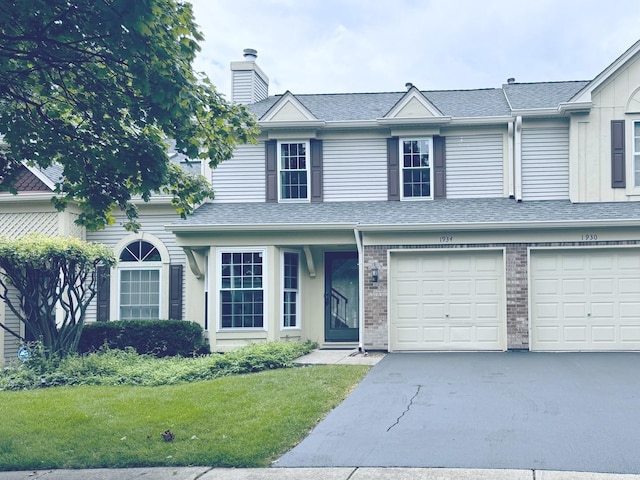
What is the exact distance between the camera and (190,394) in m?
10.2

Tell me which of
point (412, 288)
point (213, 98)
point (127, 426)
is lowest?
point (127, 426)

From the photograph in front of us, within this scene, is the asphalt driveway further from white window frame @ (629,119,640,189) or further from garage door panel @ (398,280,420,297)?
white window frame @ (629,119,640,189)

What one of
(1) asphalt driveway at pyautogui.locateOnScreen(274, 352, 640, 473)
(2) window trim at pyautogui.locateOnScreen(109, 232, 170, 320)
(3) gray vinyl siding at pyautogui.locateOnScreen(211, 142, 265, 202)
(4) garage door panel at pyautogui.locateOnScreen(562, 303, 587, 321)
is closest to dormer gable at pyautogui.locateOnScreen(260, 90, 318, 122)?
(3) gray vinyl siding at pyautogui.locateOnScreen(211, 142, 265, 202)

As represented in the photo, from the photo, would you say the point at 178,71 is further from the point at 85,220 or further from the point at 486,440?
the point at 486,440

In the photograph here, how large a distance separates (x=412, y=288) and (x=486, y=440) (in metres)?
7.17

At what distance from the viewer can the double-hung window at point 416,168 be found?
54.5 feet

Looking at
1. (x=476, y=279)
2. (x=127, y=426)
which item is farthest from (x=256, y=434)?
(x=476, y=279)

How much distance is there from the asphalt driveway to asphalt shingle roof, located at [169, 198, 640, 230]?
332cm

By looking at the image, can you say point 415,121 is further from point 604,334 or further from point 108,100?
point 108,100

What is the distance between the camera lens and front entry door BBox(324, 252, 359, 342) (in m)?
16.2

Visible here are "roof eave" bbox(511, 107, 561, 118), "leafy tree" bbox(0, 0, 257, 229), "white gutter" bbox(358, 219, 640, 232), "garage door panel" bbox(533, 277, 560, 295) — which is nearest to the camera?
"leafy tree" bbox(0, 0, 257, 229)

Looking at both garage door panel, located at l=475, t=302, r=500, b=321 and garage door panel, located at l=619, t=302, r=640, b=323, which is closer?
garage door panel, located at l=619, t=302, r=640, b=323

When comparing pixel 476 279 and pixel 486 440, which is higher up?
pixel 476 279

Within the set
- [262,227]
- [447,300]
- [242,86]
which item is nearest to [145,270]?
[262,227]
